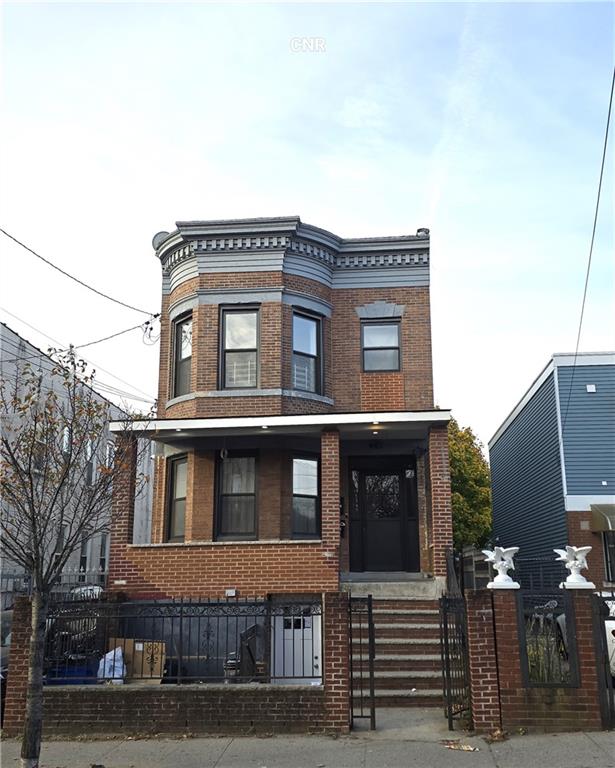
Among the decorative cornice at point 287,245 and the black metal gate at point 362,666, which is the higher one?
the decorative cornice at point 287,245

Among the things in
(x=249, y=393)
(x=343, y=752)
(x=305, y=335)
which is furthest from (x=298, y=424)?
(x=343, y=752)

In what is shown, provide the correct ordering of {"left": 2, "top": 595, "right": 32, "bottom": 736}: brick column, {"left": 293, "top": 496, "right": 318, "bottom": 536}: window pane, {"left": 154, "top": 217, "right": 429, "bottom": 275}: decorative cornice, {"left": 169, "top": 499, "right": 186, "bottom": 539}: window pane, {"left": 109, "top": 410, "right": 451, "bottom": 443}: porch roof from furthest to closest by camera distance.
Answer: {"left": 154, "top": 217, "right": 429, "bottom": 275}: decorative cornice, {"left": 169, "top": 499, "right": 186, "bottom": 539}: window pane, {"left": 293, "top": 496, "right": 318, "bottom": 536}: window pane, {"left": 109, "top": 410, "right": 451, "bottom": 443}: porch roof, {"left": 2, "top": 595, "right": 32, "bottom": 736}: brick column

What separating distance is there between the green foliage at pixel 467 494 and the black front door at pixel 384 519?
18379 mm

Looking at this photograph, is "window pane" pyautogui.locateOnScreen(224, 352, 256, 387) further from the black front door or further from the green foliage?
the green foliage

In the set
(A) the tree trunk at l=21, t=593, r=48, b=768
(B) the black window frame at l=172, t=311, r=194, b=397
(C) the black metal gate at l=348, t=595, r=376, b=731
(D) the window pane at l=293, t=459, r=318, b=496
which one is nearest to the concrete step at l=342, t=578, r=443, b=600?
(C) the black metal gate at l=348, t=595, r=376, b=731

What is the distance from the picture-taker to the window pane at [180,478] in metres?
15.4

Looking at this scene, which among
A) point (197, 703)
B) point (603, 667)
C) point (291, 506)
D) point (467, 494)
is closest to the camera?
point (603, 667)

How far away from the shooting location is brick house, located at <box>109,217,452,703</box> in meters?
13.7

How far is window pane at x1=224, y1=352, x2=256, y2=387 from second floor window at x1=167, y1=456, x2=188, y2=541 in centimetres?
194

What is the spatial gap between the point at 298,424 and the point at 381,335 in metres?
3.89

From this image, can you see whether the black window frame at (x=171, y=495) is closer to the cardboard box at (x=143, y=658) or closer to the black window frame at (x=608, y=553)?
the cardboard box at (x=143, y=658)

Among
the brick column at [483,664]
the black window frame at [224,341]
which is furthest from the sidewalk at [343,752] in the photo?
the black window frame at [224,341]

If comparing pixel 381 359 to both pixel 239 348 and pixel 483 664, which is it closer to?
pixel 239 348

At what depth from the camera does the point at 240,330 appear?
15664 millimetres
